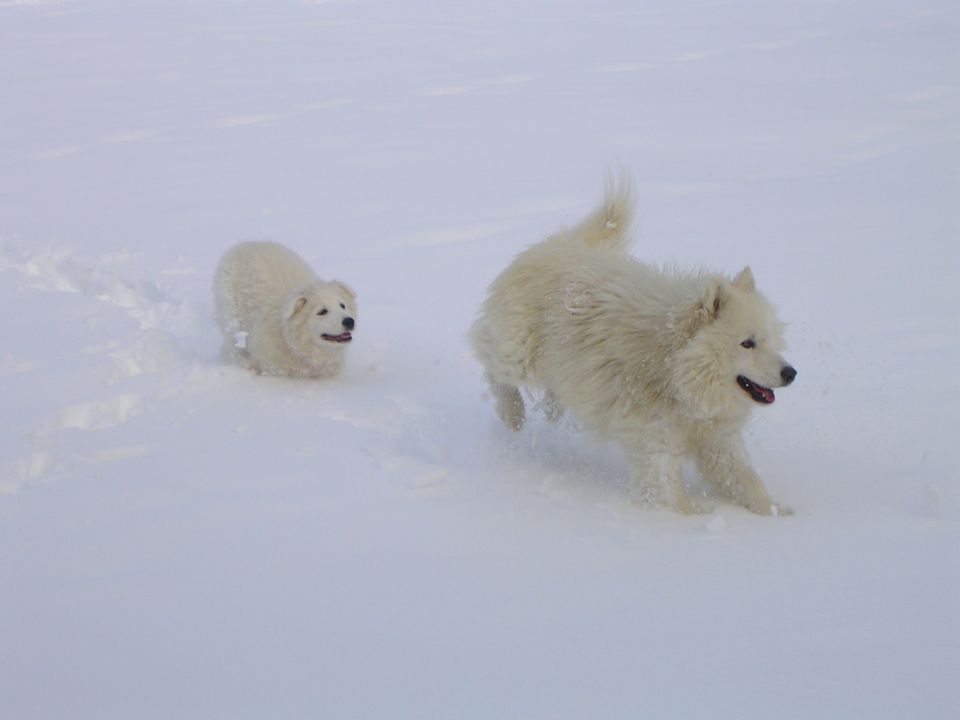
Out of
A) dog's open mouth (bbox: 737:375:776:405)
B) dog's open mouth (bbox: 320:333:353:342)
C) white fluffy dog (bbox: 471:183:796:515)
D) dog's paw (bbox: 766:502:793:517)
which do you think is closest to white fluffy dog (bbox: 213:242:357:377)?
dog's open mouth (bbox: 320:333:353:342)

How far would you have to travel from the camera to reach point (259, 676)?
2.81 metres

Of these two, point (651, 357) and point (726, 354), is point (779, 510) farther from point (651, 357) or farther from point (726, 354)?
point (651, 357)

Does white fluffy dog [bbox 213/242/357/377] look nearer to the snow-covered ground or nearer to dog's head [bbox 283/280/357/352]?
dog's head [bbox 283/280/357/352]

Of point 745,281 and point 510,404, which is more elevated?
point 745,281

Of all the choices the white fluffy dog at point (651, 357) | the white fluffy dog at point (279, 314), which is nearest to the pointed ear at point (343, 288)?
the white fluffy dog at point (279, 314)

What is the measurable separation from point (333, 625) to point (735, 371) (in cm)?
203

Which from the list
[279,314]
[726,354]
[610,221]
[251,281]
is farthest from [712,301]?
[251,281]

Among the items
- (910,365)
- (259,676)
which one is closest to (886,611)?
(259,676)

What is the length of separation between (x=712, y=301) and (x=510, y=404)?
4.95ft

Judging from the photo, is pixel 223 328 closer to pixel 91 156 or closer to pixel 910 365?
pixel 910 365

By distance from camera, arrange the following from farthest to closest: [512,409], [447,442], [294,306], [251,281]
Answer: [251,281], [294,306], [512,409], [447,442]

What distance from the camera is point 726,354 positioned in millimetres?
4090

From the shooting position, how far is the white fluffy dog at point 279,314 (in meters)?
6.07

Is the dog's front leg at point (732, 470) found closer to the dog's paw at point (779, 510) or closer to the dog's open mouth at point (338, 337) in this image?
the dog's paw at point (779, 510)
